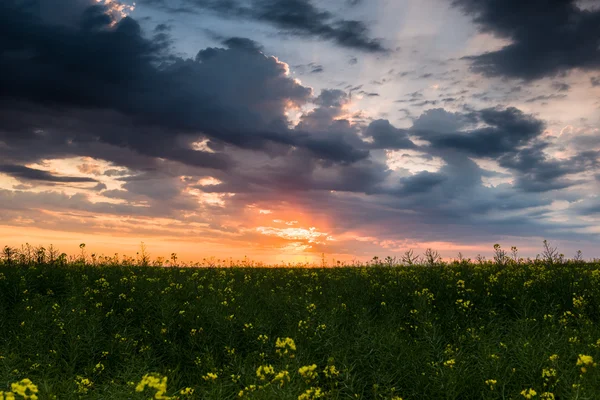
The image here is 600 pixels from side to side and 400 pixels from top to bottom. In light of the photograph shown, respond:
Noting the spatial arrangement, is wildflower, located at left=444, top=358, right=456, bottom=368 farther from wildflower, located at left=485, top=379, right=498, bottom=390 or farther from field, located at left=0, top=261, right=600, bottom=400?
wildflower, located at left=485, top=379, right=498, bottom=390

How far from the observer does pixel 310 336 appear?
956 centimetres

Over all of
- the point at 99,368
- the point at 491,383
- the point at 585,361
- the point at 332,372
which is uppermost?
the point at 585,361

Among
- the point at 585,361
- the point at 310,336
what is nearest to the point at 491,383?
the point at 585,361

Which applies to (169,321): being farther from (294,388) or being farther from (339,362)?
(294,388)

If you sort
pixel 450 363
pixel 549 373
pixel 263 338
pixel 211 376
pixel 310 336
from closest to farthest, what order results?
pixel 211 376 < pixel 549 373 < pixel 450 363 < pixel 263 338 < pixel 310 336

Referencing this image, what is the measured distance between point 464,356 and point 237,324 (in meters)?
4.83

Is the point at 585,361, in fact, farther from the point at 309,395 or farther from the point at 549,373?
the point at 309,395

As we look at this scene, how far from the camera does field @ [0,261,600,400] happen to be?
714cm

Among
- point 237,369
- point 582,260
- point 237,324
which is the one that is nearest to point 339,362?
point 237,369

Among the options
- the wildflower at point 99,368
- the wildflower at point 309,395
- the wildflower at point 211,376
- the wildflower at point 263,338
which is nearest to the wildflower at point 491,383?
the wildflower at point 309,395

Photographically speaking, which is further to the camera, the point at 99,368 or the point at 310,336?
the point at 310,336

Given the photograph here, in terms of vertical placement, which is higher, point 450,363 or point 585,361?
point 585,361

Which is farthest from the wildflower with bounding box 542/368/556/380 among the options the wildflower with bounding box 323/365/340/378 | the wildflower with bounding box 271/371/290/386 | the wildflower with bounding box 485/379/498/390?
the wildflower with bounding box 271/371/290/386

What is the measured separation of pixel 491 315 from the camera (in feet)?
36.4
